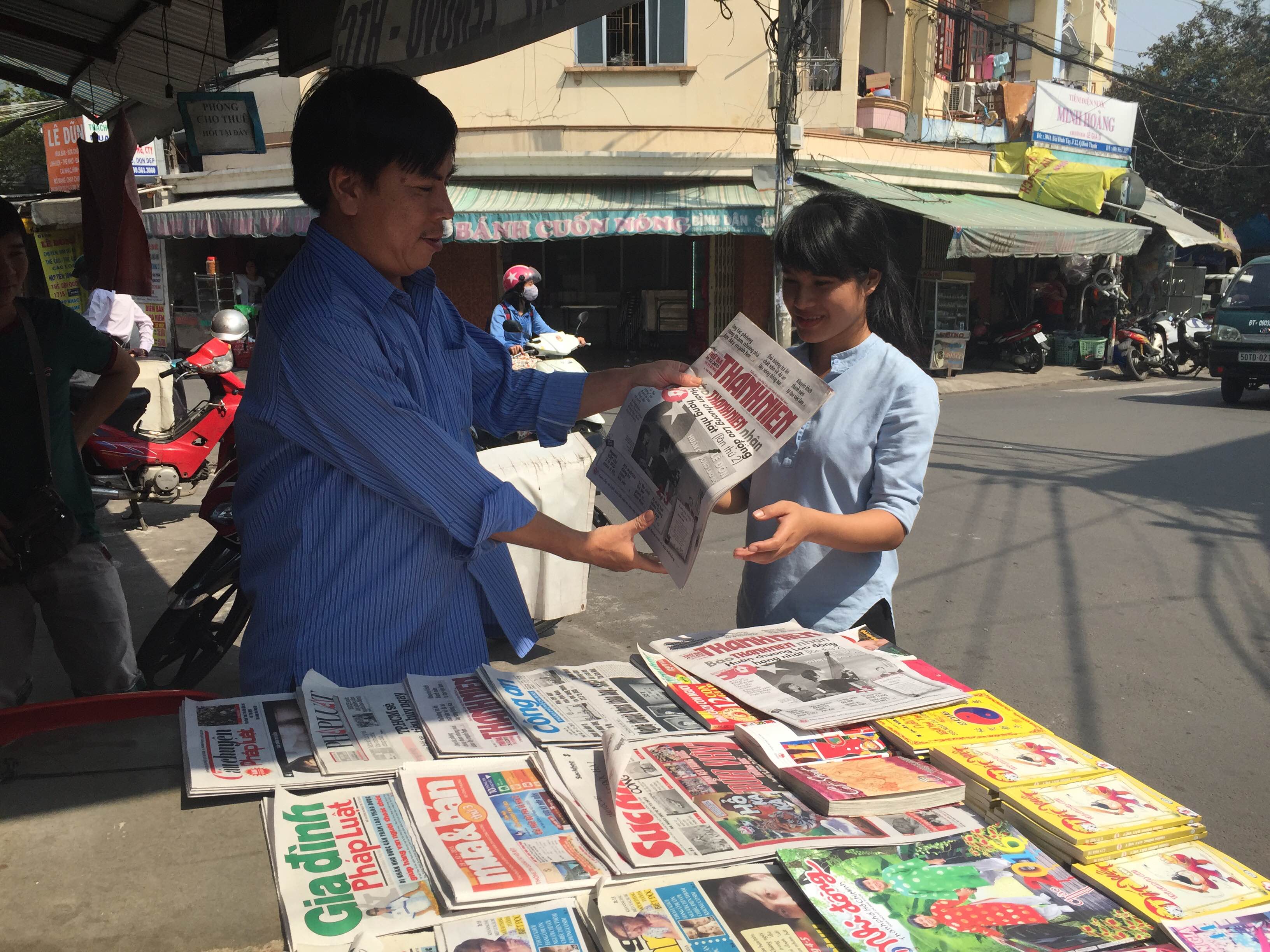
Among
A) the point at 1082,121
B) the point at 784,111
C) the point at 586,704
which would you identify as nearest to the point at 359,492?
the point at 586,704

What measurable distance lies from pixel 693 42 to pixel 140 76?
9254mm

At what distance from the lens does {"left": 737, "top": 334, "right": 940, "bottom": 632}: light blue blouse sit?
1.88m

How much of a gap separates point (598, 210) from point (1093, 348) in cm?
904

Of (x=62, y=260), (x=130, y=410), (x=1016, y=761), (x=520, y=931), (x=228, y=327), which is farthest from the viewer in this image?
(x=62, y=260)

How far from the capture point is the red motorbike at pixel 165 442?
579 centimetres

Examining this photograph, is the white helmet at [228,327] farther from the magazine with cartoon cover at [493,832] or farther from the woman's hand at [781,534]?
the magazine with cartoon cover at [493,832]

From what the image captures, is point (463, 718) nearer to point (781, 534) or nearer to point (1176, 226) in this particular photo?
point (781, 534)

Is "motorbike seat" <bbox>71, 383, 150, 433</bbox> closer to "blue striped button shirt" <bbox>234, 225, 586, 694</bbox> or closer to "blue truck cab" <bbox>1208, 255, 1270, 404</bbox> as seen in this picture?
"blue striped button shirt" <bbox>234, 225, 586, 694</bbox>

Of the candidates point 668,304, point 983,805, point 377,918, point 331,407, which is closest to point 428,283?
point 331,407

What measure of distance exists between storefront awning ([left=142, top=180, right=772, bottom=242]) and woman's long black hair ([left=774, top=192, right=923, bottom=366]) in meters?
Answer: 10.2

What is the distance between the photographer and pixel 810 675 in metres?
1.60

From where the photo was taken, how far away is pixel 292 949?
0.97 m

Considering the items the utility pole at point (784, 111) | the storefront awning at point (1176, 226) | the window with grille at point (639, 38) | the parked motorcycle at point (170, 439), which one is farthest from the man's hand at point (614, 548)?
the storefront awning at point (1176, 226)

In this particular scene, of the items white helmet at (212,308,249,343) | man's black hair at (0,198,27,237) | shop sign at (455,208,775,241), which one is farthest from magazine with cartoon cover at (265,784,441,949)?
shop sign at (455,208,775,241)
